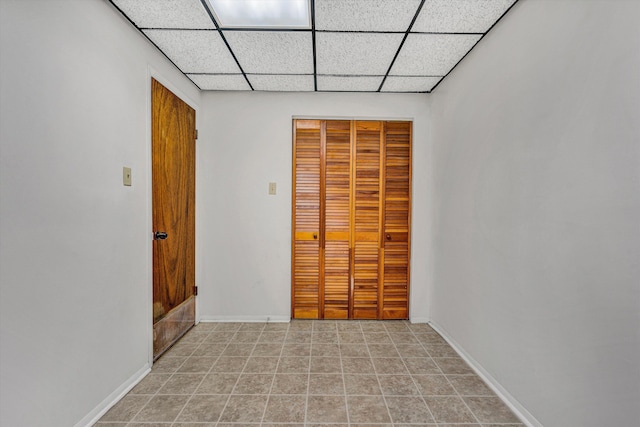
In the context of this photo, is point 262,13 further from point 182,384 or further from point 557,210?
point 182,384

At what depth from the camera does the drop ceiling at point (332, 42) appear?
166 cm

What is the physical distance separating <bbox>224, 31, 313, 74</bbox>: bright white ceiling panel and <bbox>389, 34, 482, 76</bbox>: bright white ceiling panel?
2.50ft

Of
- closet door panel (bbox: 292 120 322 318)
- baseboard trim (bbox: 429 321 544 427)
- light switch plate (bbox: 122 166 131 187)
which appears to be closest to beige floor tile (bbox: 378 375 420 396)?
baseboard trim (bbox: 429 321 544 427)

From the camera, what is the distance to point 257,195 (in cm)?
289

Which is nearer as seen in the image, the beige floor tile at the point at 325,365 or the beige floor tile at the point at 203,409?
the beige floor tile at the point at 203,409

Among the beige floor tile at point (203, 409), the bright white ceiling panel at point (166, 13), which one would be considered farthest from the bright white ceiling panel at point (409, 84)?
the beige floor tile at point (203, 409)

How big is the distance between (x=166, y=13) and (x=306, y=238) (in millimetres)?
2150

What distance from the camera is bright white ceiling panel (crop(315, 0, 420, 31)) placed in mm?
1613

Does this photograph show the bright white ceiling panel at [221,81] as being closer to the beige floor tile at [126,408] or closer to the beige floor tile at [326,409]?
the beige floor tile at [126,408]

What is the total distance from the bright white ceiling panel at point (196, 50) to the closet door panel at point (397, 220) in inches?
68.6

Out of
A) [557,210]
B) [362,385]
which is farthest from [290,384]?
[557,210]

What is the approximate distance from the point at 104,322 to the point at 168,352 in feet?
2.74

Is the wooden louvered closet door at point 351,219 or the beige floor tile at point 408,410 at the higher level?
the wooden louvered closet door at point 351,219

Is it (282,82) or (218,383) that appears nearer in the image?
(218,383)
